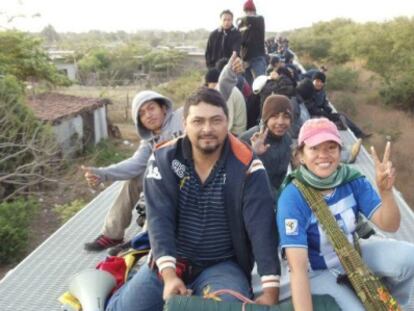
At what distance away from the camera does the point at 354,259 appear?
2.11 m

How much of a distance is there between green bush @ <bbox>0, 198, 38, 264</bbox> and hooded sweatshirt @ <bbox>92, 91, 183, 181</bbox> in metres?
7.28

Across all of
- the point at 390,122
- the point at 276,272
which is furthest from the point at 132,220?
the point at 390,122

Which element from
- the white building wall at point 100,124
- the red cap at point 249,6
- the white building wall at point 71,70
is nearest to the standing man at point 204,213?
the red cap at point 249,6

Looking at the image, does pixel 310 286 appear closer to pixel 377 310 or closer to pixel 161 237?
pixel 377 310

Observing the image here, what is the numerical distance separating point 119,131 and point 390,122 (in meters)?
12.3

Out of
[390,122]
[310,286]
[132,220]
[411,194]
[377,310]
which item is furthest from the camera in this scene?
[390,122]

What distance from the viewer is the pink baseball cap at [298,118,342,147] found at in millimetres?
2189

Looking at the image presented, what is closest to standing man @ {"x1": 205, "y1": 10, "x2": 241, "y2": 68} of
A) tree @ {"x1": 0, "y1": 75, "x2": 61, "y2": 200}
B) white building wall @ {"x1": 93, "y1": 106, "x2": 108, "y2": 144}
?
tree @ {"x1": 0, "y1": 75, "x2": 61, "y2": 200}

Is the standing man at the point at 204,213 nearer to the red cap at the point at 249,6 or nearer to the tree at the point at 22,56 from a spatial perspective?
the red cap at the point at 249,6

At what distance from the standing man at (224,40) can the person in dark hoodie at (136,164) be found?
340 centimetres

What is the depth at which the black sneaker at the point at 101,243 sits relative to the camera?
143 inches

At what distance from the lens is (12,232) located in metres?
9.92

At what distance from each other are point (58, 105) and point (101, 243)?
17426 millimetres

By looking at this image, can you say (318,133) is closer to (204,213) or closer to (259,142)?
(204,213)
